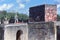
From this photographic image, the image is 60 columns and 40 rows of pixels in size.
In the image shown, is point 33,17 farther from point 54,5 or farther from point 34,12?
point 54,5

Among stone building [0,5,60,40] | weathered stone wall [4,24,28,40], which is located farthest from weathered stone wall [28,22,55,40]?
weathered stone wall [4,24,28,40]

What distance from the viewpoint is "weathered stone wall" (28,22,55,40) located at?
35.9 ft

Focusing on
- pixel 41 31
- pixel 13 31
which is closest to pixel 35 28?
pixel 41 31

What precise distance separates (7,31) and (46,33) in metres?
2.77

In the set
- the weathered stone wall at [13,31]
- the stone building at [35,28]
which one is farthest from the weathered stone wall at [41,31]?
the weathered stone wall at [13,31]

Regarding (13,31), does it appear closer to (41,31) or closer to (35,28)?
(35,28)

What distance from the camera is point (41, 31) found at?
11391mm

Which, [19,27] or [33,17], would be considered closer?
[19,27]

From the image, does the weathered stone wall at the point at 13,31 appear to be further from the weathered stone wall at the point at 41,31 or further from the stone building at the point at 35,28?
the weathered stone wall at the point at 41,31

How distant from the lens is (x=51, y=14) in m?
13.1

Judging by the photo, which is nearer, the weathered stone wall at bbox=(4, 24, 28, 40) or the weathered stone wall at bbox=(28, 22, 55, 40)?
the weathered stone wall at bbox=(28, 22, 55, 40)

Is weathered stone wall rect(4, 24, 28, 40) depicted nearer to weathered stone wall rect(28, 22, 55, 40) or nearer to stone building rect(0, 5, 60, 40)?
stone building rect(0, 5, 60, 40)

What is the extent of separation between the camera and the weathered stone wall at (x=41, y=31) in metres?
10.9

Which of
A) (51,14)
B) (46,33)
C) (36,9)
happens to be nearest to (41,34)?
(46,33)
